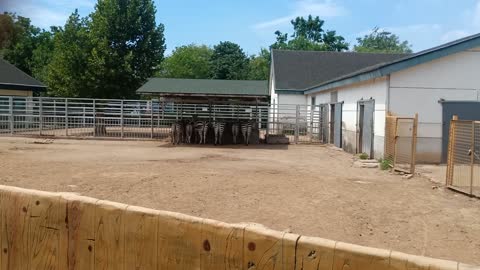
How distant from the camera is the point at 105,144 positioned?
22875 millimetres

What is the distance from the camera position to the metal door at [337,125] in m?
22.5

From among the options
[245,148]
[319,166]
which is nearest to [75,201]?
[319,166]

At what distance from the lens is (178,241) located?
2.44 m

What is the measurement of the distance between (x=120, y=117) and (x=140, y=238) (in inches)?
968

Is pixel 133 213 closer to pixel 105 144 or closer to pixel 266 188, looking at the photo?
A: pixel 266 188

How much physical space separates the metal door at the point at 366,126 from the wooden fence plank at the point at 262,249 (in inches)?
612

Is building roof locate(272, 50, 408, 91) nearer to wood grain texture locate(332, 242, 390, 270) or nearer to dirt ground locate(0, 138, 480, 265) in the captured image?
dirt ground locate(0, 138, 480, 265)

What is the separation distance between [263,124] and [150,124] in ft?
21.0

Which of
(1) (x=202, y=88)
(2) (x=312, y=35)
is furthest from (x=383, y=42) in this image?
(1) (x=202, y=88)

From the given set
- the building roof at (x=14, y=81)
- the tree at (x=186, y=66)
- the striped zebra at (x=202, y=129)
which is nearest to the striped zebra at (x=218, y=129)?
the striped zebra at (x=202, y=129)

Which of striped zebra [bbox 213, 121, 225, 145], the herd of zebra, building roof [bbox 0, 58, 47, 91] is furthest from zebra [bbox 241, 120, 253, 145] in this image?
building roof [bbox 0, 58, 47, 91]

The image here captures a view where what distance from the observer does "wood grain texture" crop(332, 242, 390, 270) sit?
76.0 inches

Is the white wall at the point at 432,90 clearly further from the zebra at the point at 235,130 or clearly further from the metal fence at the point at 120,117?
the metal fence at the point at 120,117

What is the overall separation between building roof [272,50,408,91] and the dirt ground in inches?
696
